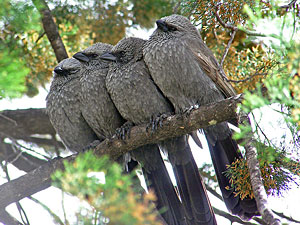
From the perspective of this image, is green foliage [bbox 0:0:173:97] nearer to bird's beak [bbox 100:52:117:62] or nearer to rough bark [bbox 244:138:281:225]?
bird's beak [bbox 100:52:117:62]

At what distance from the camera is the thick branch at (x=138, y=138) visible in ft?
10.4

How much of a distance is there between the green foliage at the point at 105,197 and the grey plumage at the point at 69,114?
93.4 inches

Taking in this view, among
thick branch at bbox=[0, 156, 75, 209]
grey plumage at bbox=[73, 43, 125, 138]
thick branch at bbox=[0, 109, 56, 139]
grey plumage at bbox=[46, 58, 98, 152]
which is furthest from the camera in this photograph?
thick branch at bbox=[0, 109, 56, 139]

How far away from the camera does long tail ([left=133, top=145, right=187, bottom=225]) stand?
3992 millimetres

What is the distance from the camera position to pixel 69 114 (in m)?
4.23

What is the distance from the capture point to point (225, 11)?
3.52m

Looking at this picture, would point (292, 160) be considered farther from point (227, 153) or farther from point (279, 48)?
point (279, 48)

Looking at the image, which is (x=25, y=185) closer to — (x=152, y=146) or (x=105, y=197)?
(x=152, y=146)

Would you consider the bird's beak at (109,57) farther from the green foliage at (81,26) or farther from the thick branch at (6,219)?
the thick branch at (6,219)

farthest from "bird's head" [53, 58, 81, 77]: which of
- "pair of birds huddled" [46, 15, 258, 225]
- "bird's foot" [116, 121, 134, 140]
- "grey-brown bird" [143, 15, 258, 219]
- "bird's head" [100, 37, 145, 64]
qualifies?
"bird's foot" [116, 121, 134, 140]

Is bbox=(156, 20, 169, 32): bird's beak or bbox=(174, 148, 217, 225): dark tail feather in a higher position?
bbox=(156, 20, 169, 32): bird's beak

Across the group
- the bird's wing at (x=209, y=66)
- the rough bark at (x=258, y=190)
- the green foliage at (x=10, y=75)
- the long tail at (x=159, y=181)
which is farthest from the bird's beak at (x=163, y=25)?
the green foliage at (x=10, y=75)

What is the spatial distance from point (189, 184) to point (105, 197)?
7.43 ft

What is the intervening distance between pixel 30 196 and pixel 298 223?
271 cm
